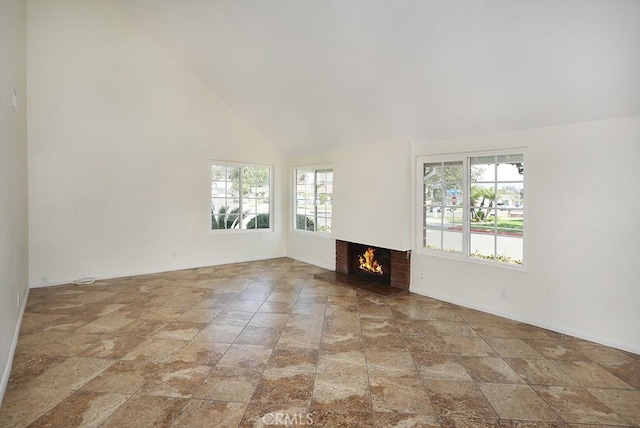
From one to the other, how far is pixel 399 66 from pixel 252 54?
2.17 meters

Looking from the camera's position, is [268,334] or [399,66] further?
[399,66]

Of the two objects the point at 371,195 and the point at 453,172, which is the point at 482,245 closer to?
the point at 453,172

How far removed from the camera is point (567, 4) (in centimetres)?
230

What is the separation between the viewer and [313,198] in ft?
21.5

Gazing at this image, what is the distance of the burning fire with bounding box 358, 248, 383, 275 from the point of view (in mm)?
5332

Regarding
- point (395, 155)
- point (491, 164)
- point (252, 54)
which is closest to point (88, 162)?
point (252, 54)

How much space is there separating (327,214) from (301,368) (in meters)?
3.89

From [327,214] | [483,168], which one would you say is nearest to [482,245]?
[483,168]

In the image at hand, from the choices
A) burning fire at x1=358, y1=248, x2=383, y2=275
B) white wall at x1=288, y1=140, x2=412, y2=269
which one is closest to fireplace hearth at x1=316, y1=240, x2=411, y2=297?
burning fire at x1=358, y1=248, x2=383, y2=275

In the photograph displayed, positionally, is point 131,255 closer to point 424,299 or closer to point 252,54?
point 252,54

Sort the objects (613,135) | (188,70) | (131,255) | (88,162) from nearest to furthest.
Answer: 1. (613,135)
2. (88,162)
3. (131,255)
4. (188,70)

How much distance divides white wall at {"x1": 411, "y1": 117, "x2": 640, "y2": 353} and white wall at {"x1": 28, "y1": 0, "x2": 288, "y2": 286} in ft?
16.2

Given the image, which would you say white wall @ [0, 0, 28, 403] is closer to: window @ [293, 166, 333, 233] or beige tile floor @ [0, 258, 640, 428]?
beige tile floor @ [0, 258, 640, 428]

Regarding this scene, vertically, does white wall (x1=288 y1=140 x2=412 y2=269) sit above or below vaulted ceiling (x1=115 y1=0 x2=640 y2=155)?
below
